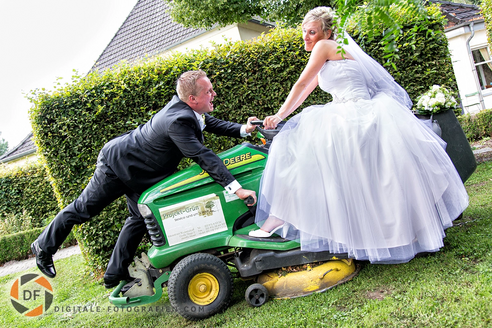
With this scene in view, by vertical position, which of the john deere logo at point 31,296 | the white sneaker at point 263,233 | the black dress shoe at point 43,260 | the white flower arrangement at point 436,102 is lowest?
the john deere logo at point 31,296

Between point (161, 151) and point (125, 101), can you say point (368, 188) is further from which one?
point (125, 101)

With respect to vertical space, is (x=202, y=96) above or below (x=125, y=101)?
below

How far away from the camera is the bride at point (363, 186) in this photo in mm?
2627

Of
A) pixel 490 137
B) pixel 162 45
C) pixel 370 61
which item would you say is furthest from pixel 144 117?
pixel 162 45

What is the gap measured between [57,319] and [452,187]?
3.74 m

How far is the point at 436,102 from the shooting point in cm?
326

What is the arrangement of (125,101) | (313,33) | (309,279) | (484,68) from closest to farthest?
1. (309,279)
2. (313,33)
3. (125,101)
4. (484,68)

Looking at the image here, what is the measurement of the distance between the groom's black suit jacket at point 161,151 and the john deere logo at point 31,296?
2.14 m

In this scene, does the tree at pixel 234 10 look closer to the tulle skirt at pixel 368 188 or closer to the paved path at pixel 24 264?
the paved path at pixel 24 264

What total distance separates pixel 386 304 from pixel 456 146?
1670 millimetres

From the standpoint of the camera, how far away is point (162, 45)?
12781mm

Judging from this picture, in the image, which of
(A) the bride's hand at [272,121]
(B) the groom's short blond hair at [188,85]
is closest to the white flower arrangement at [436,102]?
(A) the bride's hand at [272,121]

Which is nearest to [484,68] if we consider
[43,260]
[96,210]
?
[96,210]

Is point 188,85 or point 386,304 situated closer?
point 386,304
